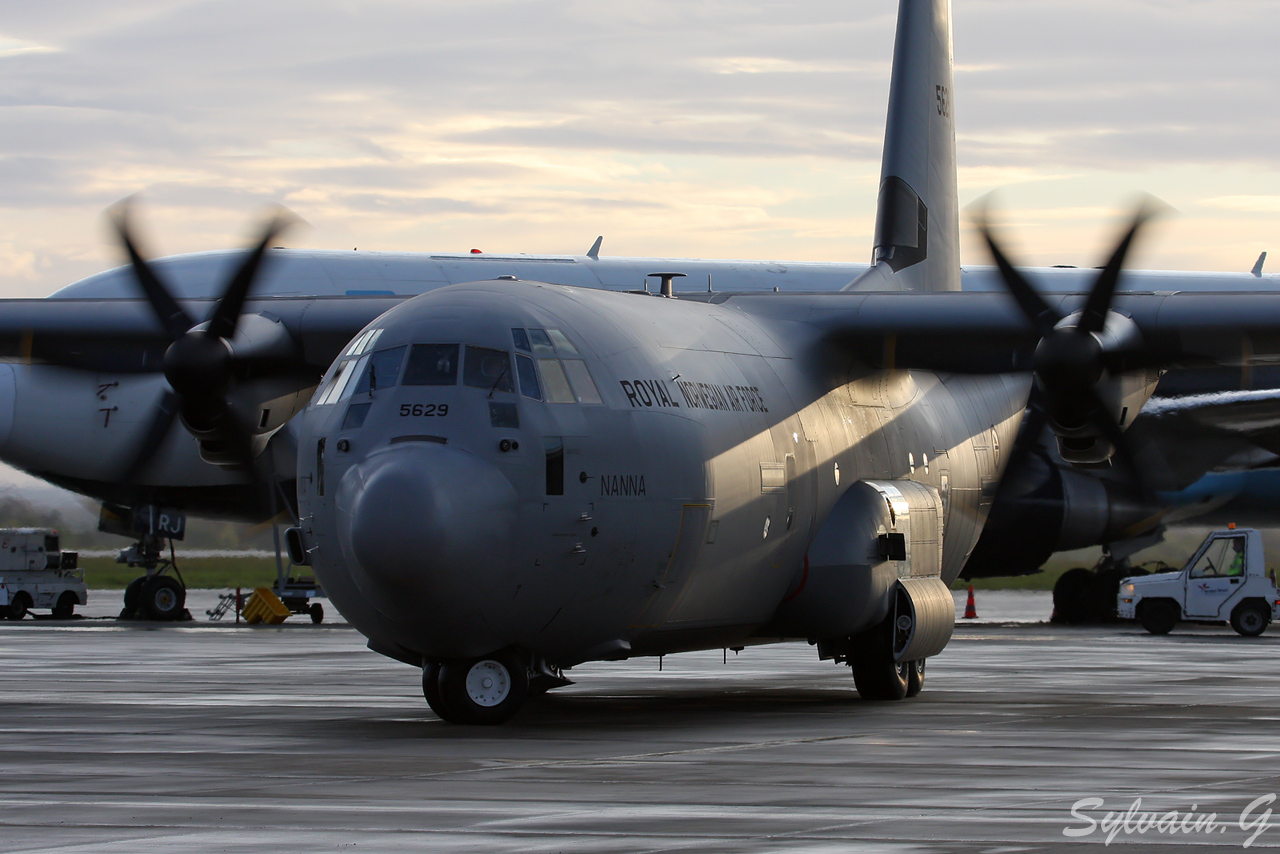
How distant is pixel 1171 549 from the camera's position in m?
51.4

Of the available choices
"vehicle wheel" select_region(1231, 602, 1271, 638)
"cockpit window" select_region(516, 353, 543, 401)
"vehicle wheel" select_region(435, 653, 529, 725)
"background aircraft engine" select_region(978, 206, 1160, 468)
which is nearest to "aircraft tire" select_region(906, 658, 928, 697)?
"background aircraft engine" select_region(978, 206, 1160, 468)

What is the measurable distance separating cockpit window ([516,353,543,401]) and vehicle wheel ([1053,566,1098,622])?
2474 centimetres

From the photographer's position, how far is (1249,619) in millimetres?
31016

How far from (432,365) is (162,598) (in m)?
23.5

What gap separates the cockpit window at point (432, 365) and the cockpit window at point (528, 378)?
52cm

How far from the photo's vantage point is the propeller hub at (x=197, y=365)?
17.0 meters

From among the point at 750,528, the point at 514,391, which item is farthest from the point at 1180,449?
the point at 514,391

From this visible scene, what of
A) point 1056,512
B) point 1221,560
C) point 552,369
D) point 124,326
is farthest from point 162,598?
point 552,369

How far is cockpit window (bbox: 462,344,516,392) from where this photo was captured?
1359 cm

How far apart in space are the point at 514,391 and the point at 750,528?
307 cm

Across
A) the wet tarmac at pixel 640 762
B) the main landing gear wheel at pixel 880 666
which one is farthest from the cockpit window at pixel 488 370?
the main landing gear wheel at pixel 880 666

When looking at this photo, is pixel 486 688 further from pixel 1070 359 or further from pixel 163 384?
pixel 163 384

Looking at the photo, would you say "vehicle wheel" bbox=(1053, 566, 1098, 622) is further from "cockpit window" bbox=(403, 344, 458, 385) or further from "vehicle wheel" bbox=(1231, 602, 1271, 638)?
"cockpit window" bbox=(403, 344, 458, 385)

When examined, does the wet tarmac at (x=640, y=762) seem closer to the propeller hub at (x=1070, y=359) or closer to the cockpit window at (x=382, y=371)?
the cockpit window at (x=382, y=371)
